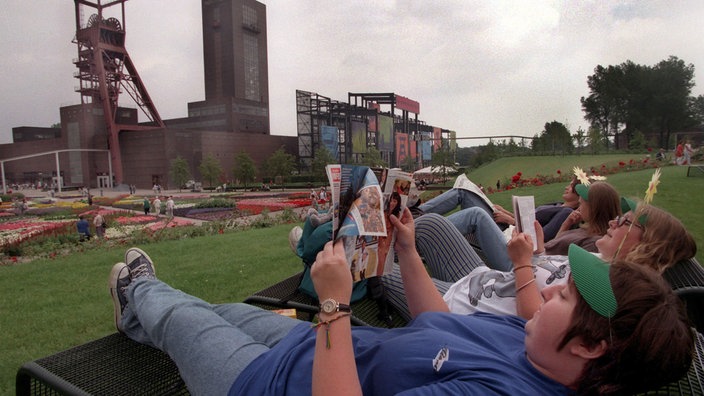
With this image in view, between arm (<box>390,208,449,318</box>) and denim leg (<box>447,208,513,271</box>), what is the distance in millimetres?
1364

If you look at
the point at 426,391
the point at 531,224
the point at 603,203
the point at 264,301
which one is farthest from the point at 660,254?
the point at 264,301

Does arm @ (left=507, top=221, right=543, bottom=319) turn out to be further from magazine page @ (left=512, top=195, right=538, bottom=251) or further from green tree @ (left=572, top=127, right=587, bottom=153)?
green tree @ (left=572, top=127, right=587, bottom=153)

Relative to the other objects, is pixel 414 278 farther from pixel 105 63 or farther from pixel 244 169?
pixel 105 63

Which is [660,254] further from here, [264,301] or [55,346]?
[55,346]

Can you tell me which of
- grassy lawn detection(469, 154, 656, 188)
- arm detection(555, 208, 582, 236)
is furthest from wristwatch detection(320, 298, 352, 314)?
grassy lawn detection(469, 154, 656, 188)

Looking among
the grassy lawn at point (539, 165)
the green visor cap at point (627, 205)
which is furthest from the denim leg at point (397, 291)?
the grassy lawn at point (539, 165)

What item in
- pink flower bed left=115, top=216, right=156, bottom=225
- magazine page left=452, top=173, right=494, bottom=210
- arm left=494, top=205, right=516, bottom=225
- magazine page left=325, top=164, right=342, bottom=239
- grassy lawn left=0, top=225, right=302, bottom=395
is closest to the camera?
magazine page left=325, top=164, right=342, bottom=239

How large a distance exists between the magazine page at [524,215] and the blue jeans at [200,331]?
1.34 m

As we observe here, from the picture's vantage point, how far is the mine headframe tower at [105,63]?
52.8m

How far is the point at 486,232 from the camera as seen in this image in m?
3.17

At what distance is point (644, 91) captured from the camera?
5091 centimetres

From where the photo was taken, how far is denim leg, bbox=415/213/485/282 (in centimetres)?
262

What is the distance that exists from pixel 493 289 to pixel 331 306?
1210 mm

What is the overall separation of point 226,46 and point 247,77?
18.1ft
